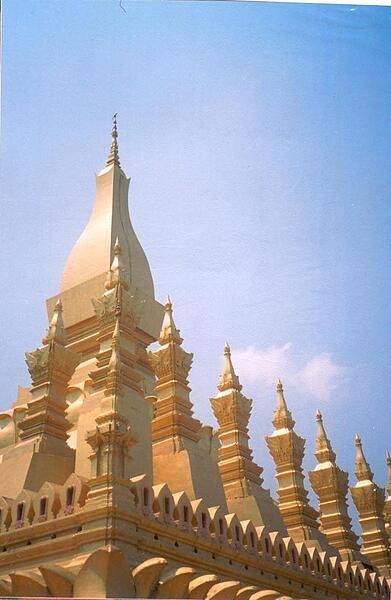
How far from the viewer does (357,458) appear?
17953 mm

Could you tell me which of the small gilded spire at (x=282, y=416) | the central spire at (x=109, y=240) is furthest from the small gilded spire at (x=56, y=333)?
the small gilded spire at (x=282, y=416)

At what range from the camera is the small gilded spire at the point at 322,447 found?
16859mm

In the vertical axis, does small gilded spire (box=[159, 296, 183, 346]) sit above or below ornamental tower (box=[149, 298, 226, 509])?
above

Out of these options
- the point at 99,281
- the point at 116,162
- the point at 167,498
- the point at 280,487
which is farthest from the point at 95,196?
the point at 167,498

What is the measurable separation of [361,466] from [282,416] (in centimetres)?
317

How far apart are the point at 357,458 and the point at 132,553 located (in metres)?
10.1

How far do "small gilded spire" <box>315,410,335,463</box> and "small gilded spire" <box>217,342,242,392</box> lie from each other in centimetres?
314

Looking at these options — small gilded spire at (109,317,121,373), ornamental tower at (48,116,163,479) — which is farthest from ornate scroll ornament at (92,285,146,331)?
small gilded spire at (109,317,121,373)

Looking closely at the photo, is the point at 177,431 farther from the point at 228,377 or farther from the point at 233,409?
the point at 228,377

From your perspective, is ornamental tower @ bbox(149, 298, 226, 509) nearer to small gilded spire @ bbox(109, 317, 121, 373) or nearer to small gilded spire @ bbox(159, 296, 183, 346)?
small gilded spire @ bbox(159, 296, 183, 346)

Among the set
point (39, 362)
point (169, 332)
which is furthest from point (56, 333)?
point (169, 332)

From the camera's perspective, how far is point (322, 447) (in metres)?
17.0

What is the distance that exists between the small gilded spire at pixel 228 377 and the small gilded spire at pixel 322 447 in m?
3.14

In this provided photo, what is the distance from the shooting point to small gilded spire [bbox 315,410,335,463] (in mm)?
16859
